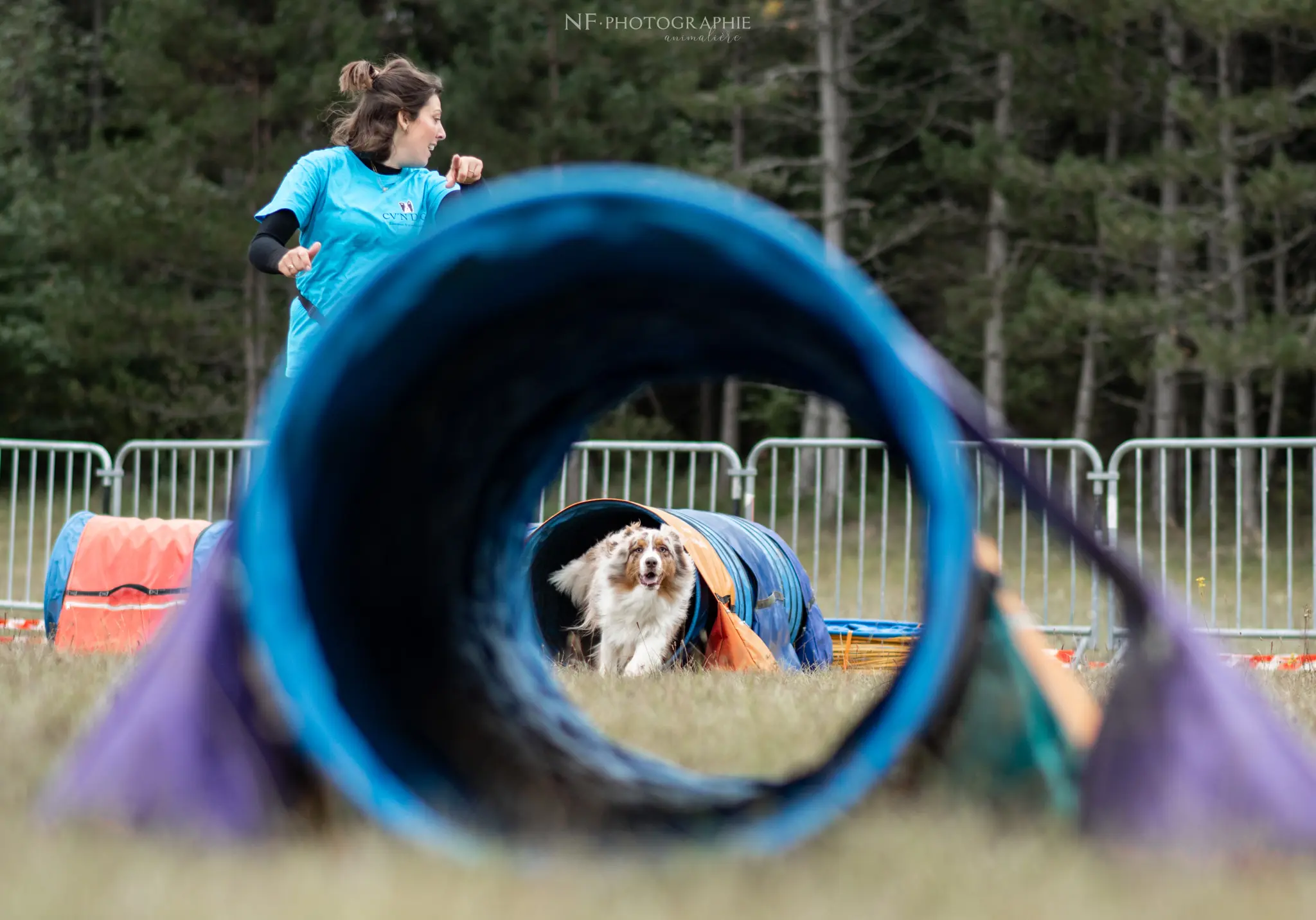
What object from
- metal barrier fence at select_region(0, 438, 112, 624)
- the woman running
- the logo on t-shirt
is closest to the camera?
the woman running

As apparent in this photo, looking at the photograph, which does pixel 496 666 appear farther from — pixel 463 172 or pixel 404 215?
pixel 463 172

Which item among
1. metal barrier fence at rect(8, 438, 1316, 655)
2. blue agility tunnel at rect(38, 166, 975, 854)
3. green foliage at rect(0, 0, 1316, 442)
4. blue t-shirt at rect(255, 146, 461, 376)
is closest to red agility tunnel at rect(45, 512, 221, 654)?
metal barrier fence at rect(8, 438, 1316, 655)

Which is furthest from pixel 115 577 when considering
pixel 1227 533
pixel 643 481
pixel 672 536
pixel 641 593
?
pixel 643 481

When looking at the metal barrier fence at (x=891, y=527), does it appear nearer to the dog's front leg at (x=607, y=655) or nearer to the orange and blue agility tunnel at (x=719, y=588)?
the orange and blue agility tunnel at (x=719, y=588)

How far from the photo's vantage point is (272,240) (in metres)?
4.06

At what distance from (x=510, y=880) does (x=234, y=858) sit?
19.1 inches

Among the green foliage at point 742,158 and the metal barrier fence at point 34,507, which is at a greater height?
the green foliage at point 742,158

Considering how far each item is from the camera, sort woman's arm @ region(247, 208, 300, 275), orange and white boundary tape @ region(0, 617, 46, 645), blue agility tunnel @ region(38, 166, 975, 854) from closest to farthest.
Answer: blue agility tunnel @ region(38, 166, 975, 854)
woman's arm @ region(247, 208, 300, 275)
orange and white boundary tape @ region(0, 617, 46, 645)

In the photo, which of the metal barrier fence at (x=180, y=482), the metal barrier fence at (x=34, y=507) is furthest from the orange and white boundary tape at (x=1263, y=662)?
the metal barrier fence at (x=34, y=507)

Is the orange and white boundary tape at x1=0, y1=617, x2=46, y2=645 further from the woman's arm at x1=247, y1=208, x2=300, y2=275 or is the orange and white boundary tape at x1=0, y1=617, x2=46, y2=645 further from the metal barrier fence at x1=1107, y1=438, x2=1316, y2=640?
the metal barrier fence at x1=1107, y1=438, x2=1316, y2=640

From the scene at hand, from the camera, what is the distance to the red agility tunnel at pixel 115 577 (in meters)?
6.46

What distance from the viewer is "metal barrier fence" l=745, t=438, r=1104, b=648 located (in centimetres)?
789

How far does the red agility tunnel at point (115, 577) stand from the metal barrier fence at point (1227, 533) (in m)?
4.56

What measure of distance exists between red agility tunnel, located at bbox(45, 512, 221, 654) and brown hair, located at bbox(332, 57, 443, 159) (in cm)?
278
